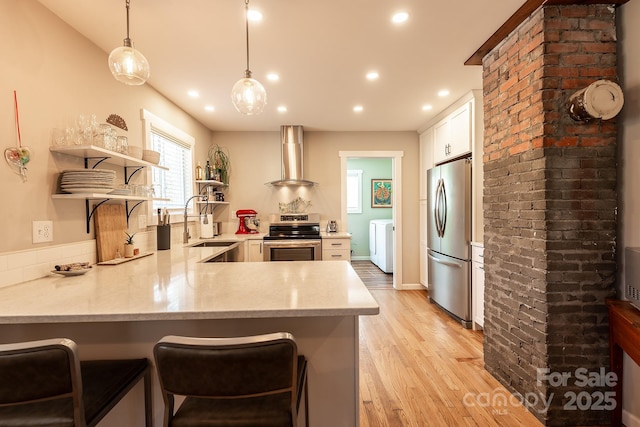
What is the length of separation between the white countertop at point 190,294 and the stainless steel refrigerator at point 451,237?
6.19ft

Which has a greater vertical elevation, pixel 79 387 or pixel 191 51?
pixel 191 51

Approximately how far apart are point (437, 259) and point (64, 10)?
12.9 feet

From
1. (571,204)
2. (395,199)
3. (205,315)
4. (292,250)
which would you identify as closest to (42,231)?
(205,315)

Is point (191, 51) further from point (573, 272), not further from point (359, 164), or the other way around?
point (359, 164)

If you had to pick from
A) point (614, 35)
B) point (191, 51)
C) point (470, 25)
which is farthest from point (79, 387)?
point (614, 35)

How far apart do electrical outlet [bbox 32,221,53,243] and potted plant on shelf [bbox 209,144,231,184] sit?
108 inches

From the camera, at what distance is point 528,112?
1939mm

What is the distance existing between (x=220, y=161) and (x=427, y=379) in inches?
148

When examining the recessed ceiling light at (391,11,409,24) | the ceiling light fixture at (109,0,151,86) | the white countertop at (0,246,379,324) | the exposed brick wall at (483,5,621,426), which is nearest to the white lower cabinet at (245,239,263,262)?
the white countertop at (0,246,379,324)

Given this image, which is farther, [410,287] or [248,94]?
[410,287]

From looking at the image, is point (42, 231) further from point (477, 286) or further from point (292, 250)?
point (477, 286)

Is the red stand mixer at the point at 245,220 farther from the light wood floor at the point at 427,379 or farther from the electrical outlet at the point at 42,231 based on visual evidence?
the electrical outlet at the point at 42,231

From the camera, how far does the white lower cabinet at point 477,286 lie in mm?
3008

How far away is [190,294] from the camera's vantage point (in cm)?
131
